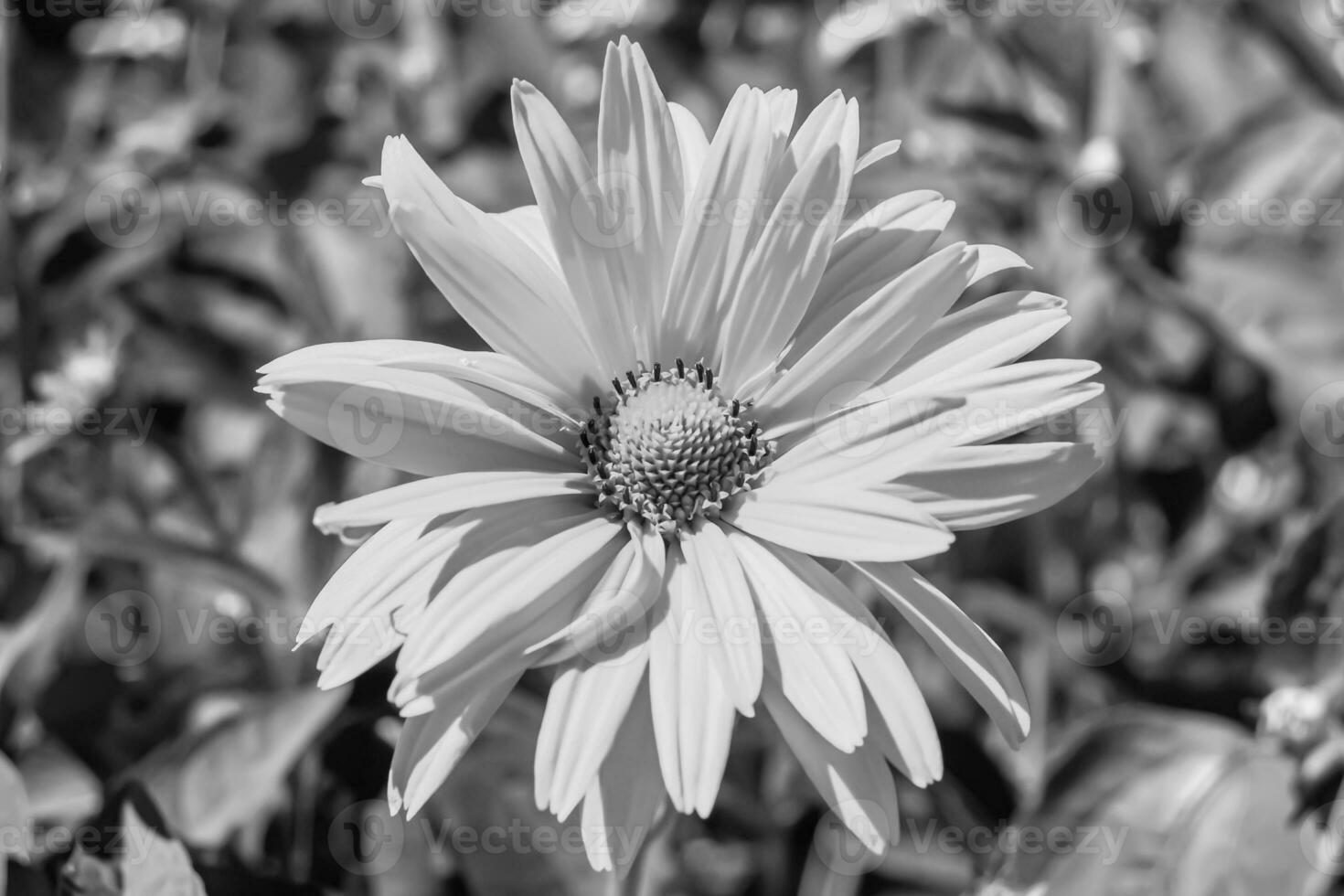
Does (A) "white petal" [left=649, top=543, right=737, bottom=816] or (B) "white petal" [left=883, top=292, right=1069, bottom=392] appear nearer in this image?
(A) "white petal" [left=649, top=543, right=737, bottom=816]

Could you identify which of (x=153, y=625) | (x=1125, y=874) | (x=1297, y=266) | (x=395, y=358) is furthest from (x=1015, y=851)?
(x=153, y=625)

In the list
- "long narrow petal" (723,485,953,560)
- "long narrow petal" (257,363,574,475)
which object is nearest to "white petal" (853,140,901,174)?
"long narrow petal" (723,485,953,560)

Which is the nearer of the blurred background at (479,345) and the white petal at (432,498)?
the white petal at (432,498)

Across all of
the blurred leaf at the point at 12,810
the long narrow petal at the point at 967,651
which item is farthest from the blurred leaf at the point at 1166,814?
the blurred leaf at the point at 12,810

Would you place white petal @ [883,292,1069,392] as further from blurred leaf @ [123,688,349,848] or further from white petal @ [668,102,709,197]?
blurred leaf @ [123,688,349,848]

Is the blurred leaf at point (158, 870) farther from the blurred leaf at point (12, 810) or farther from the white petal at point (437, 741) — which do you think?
the white petal at point (437, 741)

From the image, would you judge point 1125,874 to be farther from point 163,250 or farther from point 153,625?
point 163,250
